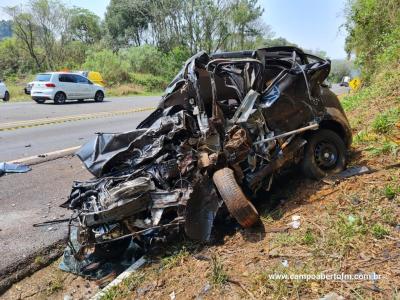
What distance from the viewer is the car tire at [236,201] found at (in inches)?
161

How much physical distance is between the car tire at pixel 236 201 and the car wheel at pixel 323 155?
1381mm

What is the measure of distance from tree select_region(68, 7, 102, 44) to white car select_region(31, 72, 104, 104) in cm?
3472

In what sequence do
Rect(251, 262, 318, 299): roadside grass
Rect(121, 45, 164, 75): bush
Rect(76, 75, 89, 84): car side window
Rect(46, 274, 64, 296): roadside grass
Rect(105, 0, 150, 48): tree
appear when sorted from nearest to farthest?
Rect(251, 262, 318, 299): roadside grass → Rect(46, 274, 64, 296): roadside grass → Rect(76, 75, 89, 84): car side window → Rect(121, 45, 164, 75): bush → Rect(105, 0, 150, 48): tree

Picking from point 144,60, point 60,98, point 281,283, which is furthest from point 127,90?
point 281,283

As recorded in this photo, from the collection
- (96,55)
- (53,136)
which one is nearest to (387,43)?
(53,136)

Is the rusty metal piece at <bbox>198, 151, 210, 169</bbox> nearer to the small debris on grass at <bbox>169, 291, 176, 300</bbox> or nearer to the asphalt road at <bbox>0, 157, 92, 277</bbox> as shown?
the small debris on grass at <bbox>169, 291, 176, 300</bbox>

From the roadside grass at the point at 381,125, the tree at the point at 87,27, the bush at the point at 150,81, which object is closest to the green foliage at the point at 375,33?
the roadside grass at the point at 381,125

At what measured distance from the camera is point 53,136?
10797 mm

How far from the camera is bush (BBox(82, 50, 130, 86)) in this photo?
3681cm

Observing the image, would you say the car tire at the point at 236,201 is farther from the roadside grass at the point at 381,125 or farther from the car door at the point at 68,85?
the car door at the point at 68,85

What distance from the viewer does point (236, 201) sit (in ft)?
13.5

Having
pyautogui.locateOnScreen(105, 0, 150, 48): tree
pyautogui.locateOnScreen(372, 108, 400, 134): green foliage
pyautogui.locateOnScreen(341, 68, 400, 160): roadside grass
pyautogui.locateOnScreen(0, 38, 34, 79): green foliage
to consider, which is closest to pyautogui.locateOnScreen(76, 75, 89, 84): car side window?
pyautogui.locateOnScreen(341, 68, 400, 160): roadside grass

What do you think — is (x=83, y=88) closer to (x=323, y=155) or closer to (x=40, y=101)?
(x=40, y=101)

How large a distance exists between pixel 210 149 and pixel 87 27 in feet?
192
